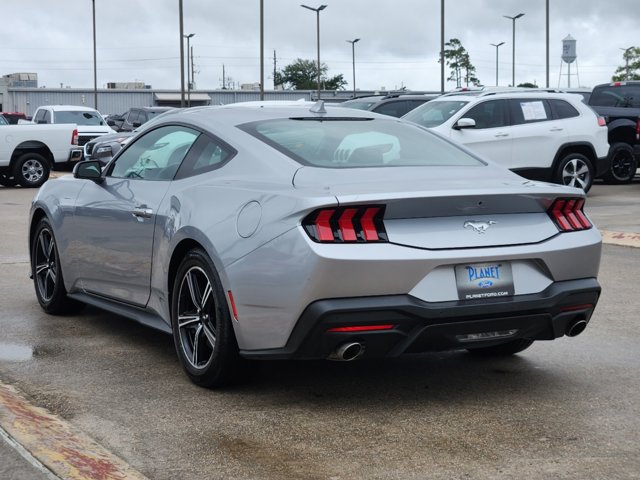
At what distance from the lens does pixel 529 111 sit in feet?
58.5

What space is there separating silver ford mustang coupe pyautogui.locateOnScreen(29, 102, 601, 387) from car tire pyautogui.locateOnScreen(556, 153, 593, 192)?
1206 centimetres

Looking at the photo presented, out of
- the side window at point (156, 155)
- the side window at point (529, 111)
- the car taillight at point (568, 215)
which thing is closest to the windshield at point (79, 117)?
the side window at point (529, 111)

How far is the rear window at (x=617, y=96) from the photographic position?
21.6m

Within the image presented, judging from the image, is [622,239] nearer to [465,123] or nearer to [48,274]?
[465,123]

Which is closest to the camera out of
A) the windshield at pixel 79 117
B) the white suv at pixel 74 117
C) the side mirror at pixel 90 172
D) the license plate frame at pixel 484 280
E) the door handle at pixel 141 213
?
the license plate frame at pixel 484 280

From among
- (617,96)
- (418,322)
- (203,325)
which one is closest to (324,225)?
(418,322)

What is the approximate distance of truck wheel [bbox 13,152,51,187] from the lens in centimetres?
2333

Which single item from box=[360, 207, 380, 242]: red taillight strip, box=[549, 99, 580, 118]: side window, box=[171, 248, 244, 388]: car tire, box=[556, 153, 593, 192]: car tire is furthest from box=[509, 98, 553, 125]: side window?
box=[360, 207, 380, 242]: red taillight strip

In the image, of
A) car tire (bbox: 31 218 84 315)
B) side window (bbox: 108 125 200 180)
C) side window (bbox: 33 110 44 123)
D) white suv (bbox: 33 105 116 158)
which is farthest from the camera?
side window (bbox: 33 110 44 123)

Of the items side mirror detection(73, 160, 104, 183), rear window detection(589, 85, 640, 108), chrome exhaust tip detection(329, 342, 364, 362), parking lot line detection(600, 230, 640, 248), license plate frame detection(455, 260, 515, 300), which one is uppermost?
rear window detection(589, 85, 640, 108)

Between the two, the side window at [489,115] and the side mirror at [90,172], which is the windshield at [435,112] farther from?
the side mirror at [90,172]

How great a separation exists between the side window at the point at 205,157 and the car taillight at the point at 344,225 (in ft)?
3.45

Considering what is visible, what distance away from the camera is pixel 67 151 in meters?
23.8

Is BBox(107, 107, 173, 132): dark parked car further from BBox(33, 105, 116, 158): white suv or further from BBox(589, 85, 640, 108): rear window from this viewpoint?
BBox(589, 85, 640, 108): rear window
